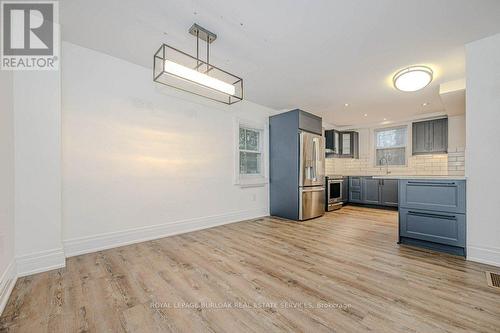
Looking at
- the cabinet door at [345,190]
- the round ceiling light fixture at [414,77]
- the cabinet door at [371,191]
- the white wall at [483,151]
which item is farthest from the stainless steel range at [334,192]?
the white wall at [483,151]

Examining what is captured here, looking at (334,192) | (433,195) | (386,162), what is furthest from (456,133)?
(433,195)

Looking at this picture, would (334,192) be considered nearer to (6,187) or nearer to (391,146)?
(391,146)

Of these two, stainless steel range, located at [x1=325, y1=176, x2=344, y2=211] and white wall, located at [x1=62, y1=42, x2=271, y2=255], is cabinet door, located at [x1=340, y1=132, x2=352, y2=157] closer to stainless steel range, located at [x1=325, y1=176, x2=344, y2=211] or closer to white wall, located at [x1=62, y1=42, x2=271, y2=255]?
stainless steel range, located at [x1=325, y1=176, x2=344, y2=211]

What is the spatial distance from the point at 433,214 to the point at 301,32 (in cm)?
264

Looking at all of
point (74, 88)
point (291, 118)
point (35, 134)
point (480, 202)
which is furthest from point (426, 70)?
point (35, 134)

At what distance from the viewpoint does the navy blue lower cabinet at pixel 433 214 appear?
Result: 2375 mm

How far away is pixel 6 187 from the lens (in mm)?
1727

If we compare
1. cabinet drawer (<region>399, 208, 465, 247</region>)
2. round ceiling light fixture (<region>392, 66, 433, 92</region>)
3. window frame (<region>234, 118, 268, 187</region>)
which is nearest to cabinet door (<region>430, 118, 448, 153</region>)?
round ceiling light fixture (<region>392, 66, 433, 92</region>)

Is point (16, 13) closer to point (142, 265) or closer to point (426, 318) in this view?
point (142, 265)

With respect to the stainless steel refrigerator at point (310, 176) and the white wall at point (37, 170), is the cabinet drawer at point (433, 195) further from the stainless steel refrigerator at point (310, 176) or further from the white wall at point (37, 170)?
the white wall at point (37, 170)

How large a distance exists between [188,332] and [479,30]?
149 inches

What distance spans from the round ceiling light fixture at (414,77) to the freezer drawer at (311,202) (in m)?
2.33

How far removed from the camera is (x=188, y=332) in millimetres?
1264

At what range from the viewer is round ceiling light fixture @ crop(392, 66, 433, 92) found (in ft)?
9.48
